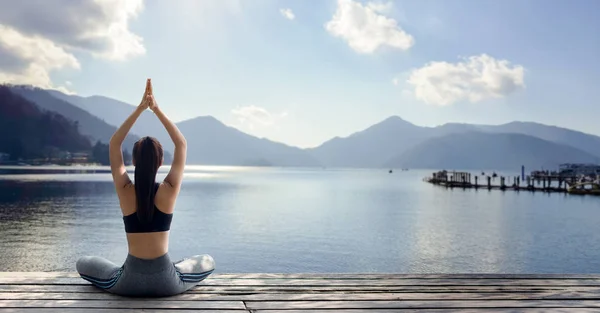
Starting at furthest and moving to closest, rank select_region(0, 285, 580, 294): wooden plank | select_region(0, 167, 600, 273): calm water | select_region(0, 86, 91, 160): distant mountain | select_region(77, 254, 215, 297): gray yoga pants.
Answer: select_region(0, 86, 91, 160): distant mountain
select_region(0, 167, 600, 273): calm water
select_region(0, 285, 580, 294): wooden plank
select_region(77, 254, 215, 297): gray yoga pants

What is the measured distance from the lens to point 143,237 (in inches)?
173

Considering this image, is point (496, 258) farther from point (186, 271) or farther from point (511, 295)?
point (186, 271)

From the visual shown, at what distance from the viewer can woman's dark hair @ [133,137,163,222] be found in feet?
13.8

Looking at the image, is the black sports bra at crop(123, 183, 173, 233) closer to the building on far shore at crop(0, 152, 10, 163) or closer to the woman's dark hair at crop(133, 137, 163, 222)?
the woman's dark hair at crop(133, 137, 163, 222)

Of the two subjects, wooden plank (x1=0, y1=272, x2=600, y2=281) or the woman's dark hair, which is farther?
wooden plank (x1=0, y1=272, x2=600, y2=281)

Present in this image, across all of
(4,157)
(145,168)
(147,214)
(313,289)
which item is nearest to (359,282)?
(313,289)

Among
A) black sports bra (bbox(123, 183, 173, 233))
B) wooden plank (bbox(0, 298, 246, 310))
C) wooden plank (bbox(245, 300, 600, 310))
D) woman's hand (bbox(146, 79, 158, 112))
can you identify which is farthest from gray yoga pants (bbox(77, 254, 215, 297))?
woman's hand (bbox(146, 79, 158, 112))

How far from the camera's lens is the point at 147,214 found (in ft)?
14.2

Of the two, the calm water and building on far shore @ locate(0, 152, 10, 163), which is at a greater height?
building on far shore @ locate(0, 152, 10, 163)

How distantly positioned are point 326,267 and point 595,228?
83.8 feet

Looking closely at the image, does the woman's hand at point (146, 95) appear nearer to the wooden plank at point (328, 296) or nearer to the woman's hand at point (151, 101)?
the woman's hand at point (151, 101)

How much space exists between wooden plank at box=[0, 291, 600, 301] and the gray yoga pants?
0.09 meters

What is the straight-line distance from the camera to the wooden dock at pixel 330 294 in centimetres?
433

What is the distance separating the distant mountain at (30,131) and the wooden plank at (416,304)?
194458 mm
